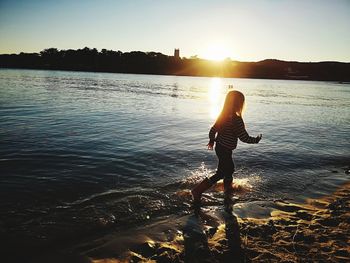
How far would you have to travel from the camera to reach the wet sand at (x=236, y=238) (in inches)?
177

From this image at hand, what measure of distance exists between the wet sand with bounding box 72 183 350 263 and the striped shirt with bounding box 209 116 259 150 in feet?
5.14

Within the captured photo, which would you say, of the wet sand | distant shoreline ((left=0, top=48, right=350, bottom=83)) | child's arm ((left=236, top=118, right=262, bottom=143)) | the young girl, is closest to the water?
the wet sand

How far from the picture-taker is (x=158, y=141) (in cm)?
1359

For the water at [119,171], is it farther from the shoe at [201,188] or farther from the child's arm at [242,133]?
the child's arm at [242,133]

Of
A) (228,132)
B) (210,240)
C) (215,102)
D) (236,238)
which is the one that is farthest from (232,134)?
(215,102)

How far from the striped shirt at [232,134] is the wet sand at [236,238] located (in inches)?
61.7

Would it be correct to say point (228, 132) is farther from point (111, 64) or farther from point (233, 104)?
point (111, 64)

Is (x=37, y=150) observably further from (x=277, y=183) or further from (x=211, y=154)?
(x=277, y=183)

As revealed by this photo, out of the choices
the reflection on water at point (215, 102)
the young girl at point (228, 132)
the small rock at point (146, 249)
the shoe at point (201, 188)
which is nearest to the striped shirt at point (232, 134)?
the young girl at point (228, 132)

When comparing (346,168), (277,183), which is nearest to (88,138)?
(277,183)

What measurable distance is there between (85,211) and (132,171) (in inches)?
115

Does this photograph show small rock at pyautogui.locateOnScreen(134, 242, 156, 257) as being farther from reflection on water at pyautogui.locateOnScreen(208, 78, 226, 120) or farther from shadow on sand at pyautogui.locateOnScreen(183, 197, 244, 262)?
reflection on water at pyautogui.locateOnScreen(208, 78, 226, 120)

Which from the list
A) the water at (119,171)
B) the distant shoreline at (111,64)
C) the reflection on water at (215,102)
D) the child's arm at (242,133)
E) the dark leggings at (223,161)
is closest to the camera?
the water at (119,171)

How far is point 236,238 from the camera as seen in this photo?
508 cm
